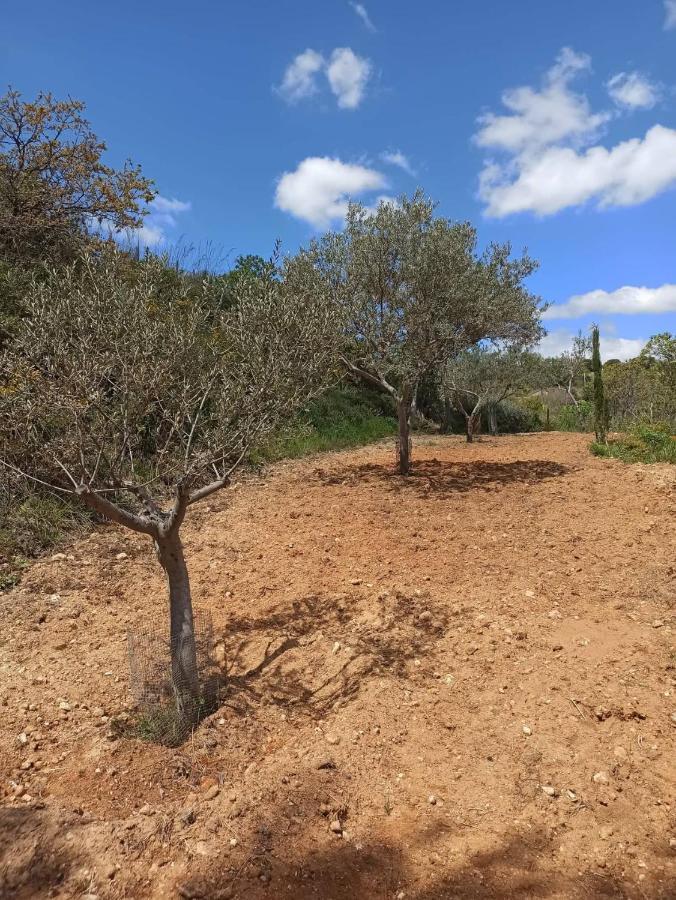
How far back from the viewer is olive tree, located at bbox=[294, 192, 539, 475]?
987 centimetres

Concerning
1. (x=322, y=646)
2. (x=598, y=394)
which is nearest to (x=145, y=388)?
(x=322, y=646)

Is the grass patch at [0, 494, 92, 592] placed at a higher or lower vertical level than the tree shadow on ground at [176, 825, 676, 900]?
higher

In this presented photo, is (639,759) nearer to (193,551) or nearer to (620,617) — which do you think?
(620,617)

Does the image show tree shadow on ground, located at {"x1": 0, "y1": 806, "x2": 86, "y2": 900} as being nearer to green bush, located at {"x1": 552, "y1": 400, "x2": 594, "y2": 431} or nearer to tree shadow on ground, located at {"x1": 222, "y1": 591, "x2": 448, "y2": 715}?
tree shadow on ground, located at {"x1": 222, "y1": 591, "x2": 448, "y2": 715}

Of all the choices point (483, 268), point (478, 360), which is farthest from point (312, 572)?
point (478, 360)

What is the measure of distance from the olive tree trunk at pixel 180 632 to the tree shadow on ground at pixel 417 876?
55.0 inches

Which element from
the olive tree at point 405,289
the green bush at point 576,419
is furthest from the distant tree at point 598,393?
the green bush at point 576,419

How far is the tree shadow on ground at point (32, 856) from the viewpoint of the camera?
2.55m

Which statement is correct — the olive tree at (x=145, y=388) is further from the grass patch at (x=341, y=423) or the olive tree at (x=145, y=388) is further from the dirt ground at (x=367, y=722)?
the grass patch at (x=341, y=423)

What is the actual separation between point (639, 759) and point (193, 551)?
5.47 m

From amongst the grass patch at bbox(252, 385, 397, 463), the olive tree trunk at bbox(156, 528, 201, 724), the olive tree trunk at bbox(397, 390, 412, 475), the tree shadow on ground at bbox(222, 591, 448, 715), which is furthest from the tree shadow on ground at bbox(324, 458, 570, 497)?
the olive tree trunk at bbox(156, 528, 201, 724)

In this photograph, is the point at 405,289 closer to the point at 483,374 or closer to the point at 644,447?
the point at 644,447

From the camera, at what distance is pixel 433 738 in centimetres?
372

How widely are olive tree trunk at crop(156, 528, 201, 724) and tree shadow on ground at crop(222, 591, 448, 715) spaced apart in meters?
0.34
